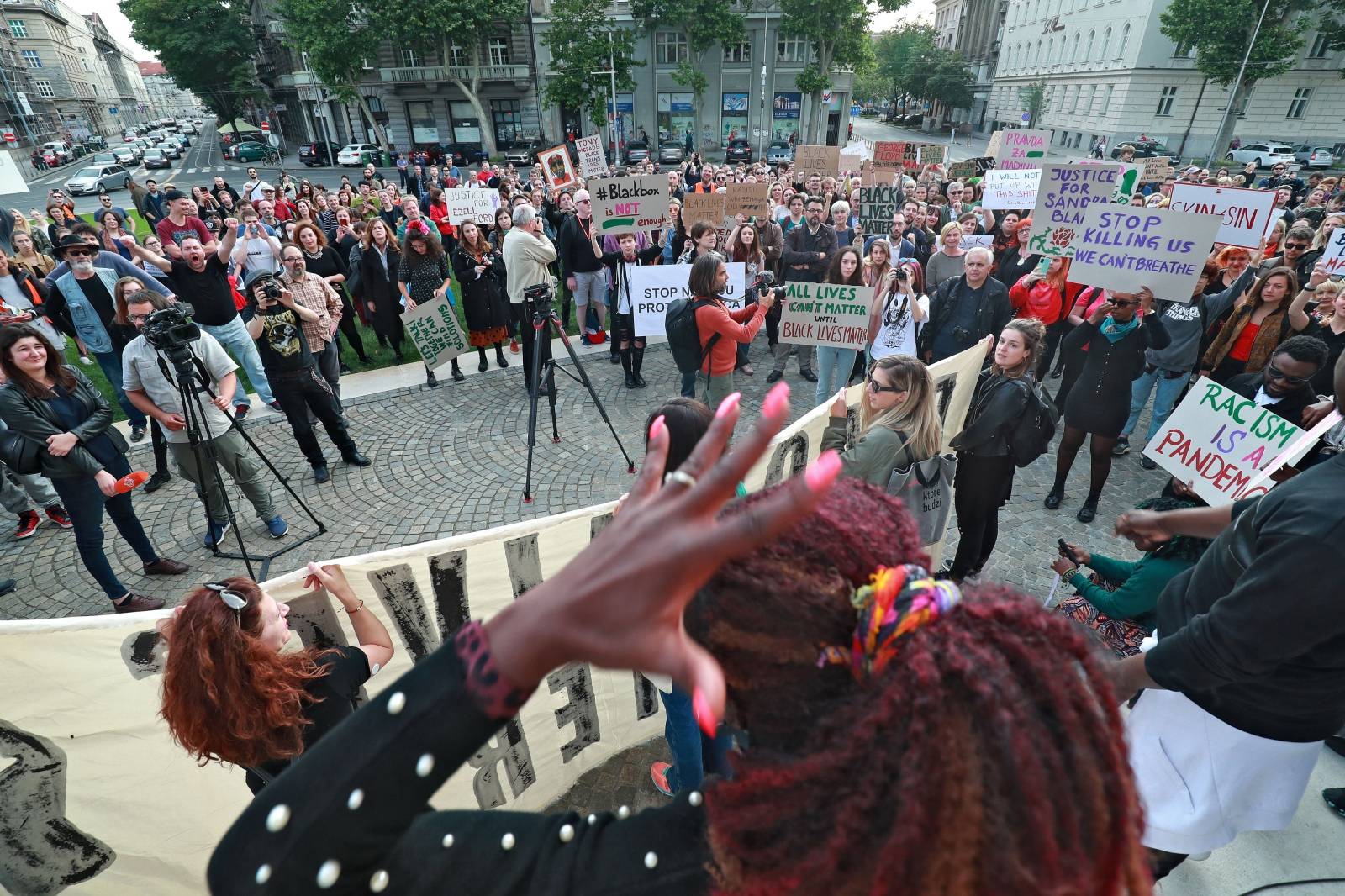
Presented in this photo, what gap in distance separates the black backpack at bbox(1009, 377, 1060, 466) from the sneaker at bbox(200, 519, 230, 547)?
5.89 metres

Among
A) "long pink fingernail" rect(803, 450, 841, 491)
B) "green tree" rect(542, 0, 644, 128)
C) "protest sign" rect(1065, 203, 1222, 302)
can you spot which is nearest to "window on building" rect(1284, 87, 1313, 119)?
"green tree" rect(542, 0, 644, 128)

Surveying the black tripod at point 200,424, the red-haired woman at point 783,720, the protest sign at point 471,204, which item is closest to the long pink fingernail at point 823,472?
the red-haired woman at point 783,720

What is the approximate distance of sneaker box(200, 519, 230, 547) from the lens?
16.3ft

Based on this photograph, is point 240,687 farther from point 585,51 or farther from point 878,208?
point 585,51

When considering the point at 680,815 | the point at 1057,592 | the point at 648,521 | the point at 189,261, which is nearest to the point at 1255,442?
the point at 1057,592

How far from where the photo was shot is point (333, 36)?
3641cm

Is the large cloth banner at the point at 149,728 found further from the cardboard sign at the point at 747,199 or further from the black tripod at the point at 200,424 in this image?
the cardboard sign at the point at 747,199

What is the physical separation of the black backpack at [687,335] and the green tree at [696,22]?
42937 mm

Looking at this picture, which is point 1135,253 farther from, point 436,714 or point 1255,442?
point 436,714

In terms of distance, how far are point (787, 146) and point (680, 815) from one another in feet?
159

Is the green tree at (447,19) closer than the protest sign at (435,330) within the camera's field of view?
No

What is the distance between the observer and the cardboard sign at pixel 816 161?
44.9 feet

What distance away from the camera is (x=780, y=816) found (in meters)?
0.86

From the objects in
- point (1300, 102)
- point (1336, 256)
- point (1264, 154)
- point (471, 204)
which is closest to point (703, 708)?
point (1336, 256)
